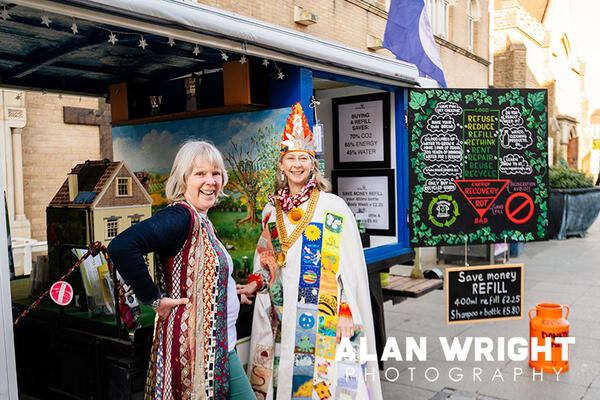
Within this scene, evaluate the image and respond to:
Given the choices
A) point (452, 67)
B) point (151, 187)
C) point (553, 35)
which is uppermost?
point (553, 35)

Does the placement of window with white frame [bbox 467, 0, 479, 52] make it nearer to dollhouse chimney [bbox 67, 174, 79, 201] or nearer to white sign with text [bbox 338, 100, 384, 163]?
white sign with text [bbox 338, 100, 384, 163]

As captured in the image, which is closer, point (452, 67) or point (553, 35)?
point (452, 67)

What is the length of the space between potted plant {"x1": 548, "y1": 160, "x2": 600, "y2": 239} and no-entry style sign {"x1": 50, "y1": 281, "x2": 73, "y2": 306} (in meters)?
13.3

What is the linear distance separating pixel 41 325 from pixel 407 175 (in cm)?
327

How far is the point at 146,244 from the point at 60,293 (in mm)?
1068

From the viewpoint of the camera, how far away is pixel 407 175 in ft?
16.8

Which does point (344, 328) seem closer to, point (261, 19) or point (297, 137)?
point (297, 137)

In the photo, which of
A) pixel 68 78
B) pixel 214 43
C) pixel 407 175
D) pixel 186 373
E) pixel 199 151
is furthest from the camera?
pixel 407 175

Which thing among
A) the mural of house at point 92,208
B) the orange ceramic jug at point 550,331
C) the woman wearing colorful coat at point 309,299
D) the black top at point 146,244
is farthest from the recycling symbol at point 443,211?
the black top at point 146,244

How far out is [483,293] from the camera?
514 centimetres

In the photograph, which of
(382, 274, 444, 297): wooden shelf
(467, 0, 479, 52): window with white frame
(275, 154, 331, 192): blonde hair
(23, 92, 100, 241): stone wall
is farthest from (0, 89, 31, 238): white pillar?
(467, 0, 479, 52): window with white frame

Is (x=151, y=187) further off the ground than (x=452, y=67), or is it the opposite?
(x=452, y=67)

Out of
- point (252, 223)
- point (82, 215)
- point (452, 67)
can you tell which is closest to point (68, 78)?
point (82, 215)

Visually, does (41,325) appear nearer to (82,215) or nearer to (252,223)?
(82,215)
